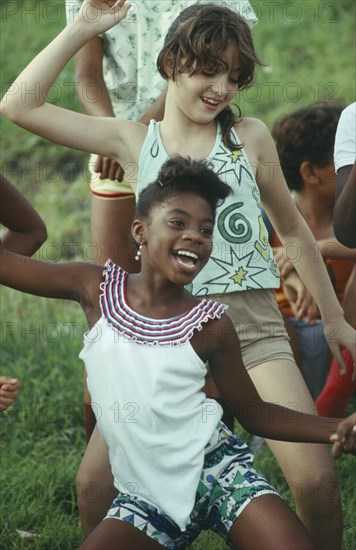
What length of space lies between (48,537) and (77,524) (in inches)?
6.0

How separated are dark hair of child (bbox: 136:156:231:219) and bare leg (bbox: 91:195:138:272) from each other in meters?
1.04

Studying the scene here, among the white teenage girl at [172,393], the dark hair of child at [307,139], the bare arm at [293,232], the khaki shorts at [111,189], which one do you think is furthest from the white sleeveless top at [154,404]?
the dark hair of child at [307,139]

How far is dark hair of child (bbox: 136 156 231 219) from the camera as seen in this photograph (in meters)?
2.81

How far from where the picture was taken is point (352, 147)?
10.5ft

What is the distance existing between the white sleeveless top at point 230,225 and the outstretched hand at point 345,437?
2.27 ft

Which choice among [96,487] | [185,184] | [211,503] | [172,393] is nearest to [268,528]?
[211,503]

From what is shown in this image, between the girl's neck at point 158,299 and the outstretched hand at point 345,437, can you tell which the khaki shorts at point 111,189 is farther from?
the outstretched hand at point 345,437

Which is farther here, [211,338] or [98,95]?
[98,95]

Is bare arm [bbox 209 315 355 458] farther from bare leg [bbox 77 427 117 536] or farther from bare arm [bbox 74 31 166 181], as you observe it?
bare arm [bbox 74 31 166 181]

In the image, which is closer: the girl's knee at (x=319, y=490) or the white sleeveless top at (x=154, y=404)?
the white sleeveless top at (x=154, y=404)

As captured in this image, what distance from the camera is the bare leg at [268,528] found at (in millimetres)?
2578

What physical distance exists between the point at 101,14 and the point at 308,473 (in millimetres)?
1462

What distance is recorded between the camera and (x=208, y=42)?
314 cm

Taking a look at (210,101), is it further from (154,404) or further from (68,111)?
(154,404)
